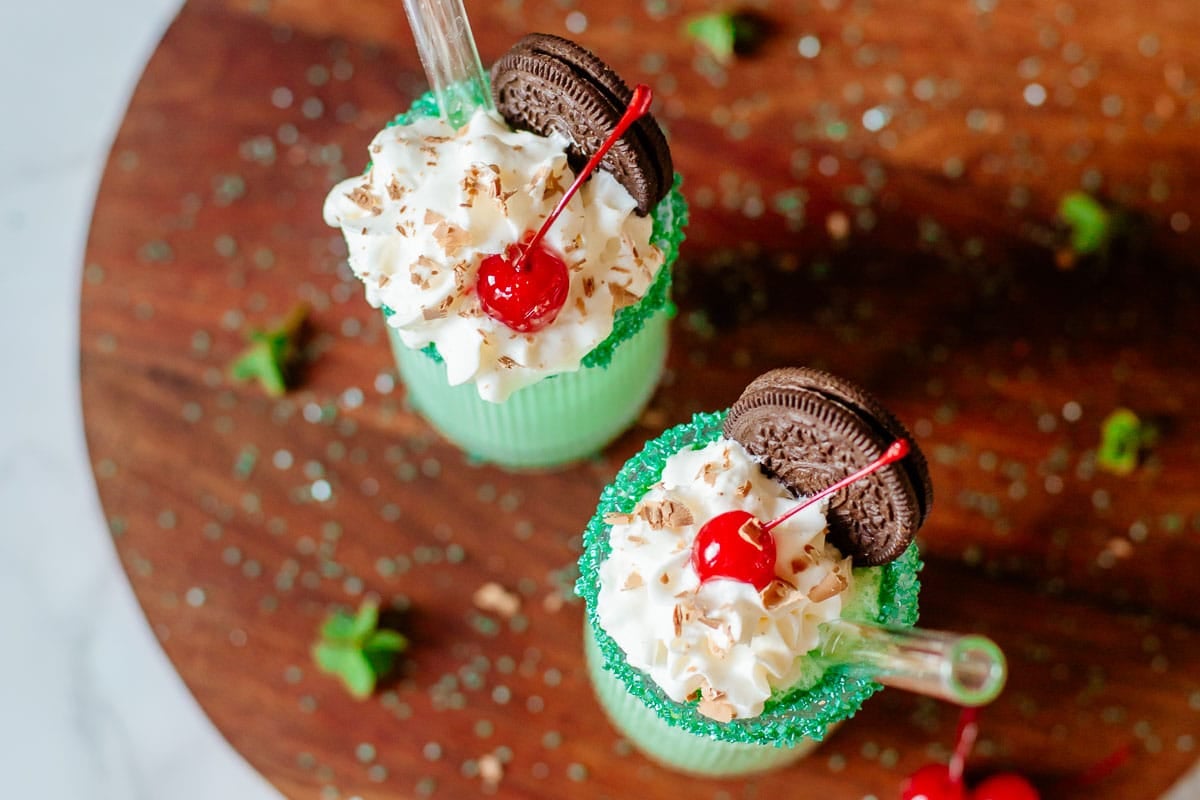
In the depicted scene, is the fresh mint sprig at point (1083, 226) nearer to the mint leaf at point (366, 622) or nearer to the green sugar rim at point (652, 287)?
the green sugar rim at point (652, 287)

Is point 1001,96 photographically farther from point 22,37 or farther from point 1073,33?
point 22,37

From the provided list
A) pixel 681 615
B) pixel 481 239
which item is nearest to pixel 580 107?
pixel 481 239

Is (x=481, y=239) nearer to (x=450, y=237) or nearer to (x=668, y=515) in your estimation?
(x=450, y=237)

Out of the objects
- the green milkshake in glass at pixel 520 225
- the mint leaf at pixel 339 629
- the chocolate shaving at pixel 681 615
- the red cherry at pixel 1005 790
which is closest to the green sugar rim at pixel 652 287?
the green milkshake in glass at pixel 520 225

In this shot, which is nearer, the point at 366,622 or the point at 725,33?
the point at 366,622

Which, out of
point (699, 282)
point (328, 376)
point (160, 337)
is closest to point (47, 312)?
point (160, 337)

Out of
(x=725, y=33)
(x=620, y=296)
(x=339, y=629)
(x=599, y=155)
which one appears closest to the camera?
(x=599, y=155)
